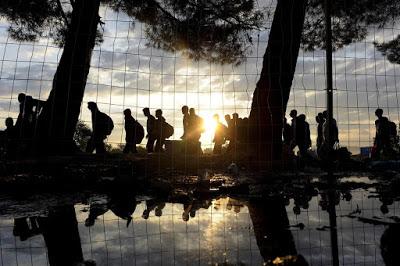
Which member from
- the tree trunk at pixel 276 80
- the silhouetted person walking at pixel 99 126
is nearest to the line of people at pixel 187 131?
the silhouetted person walking at pixel 99 126

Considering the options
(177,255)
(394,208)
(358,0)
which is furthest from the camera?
(358,0)

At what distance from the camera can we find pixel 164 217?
3.29 metres

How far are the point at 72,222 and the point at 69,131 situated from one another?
190 inches

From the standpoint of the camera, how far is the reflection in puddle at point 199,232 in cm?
221

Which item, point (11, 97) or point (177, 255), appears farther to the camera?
point (11, 97)

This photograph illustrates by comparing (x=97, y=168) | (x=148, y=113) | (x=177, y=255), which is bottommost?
(x=177, y=255)

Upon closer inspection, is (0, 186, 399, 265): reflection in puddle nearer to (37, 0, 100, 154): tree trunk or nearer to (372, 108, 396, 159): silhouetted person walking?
(37, 0, 100, 154): tree trunk

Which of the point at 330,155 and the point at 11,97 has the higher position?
the point at 11,97

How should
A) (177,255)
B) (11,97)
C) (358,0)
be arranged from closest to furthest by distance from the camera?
(177,255), (11,97), (358,0)

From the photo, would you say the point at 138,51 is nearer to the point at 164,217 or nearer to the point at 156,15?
the point at 164,217

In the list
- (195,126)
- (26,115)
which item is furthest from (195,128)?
(26,115)

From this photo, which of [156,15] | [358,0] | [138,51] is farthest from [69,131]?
[358,0]

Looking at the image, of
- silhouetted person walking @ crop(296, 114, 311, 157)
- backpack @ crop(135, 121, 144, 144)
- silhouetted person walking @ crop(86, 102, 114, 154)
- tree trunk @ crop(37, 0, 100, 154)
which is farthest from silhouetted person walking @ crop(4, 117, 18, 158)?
silhouetted person walking @ crop(296, 114, 311, 157)

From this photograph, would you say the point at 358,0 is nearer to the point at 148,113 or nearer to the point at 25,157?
the point at 148,113
